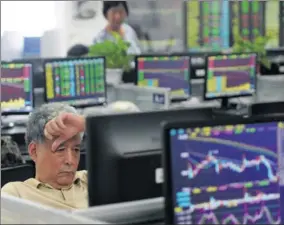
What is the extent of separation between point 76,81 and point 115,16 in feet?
7.82

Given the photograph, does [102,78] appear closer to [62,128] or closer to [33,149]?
[33,149]

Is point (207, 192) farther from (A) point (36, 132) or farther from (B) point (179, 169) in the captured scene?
(A) point (36, 132)

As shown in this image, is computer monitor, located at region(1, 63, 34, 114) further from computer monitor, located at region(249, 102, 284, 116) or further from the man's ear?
the man's ear

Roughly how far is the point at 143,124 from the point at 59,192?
683 millimetres

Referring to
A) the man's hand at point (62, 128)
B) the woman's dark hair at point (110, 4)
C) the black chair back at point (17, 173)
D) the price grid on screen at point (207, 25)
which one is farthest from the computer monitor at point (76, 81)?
the price grid on screen at point (207, 25)

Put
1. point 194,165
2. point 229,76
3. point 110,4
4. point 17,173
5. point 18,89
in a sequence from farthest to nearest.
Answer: point 110,4 < point 229,76 < point 18,89 < point 17,173 < point 194,165

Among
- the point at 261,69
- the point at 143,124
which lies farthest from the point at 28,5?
the point at 143,124

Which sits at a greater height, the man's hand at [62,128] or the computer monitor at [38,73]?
the man's hand at [62,128]

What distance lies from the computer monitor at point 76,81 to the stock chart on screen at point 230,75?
101 centimetres

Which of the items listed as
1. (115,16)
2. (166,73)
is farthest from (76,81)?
(115,16)

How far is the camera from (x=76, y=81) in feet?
18.1

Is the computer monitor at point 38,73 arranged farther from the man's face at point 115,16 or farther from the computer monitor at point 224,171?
the computer monitor at point 224,171

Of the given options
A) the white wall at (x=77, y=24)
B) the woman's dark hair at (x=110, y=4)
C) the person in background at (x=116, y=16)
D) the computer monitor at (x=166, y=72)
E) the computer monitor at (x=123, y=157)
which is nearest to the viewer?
the computer monitor at (x=123, y=157)

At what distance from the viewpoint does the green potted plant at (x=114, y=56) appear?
5699 millimetres
